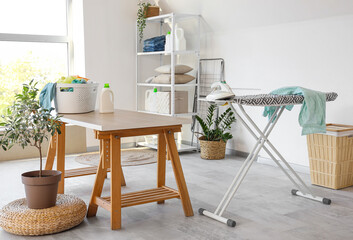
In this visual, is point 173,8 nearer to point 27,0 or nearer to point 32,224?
point 27,0

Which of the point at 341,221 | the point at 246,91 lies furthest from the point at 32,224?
the point at 246,91

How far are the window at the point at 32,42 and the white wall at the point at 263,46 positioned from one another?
1.28 feet

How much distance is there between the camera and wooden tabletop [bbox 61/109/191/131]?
8.63 feet

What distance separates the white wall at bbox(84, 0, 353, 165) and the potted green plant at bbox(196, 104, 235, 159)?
0.62ft

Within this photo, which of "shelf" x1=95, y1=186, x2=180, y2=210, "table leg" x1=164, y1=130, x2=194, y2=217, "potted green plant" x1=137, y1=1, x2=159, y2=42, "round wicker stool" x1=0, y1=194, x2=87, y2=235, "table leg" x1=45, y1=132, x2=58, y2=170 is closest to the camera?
"round wicker stool" x1=0, y1=194, x2=87, y2=235

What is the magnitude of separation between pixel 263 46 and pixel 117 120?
238 cm

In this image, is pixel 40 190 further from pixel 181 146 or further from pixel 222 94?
pixel 181 146

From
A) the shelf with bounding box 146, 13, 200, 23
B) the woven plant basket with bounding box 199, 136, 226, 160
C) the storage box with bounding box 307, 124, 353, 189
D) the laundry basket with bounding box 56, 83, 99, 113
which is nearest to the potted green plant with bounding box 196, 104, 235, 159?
the woven plant basket with bounding box 199, 136, 226, 160

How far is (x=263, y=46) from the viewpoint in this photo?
4.69 metres

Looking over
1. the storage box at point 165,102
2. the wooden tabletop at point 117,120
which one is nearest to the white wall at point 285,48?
the storage box at point 165,102

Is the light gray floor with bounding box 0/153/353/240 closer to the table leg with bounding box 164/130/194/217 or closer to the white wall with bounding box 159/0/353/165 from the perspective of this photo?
the table leg with bounding box 164/130/194/217

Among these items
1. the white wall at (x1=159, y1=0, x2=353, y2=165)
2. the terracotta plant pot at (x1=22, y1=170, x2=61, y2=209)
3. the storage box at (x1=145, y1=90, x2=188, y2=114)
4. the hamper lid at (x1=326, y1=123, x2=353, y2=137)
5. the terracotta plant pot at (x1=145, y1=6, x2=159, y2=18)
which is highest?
the terracotta plant pot at (x1=145, y1=6, x2=159, y2=18)

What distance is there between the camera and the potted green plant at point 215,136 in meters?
4.94

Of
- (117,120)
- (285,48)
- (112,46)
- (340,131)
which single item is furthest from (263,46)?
(117,120)
